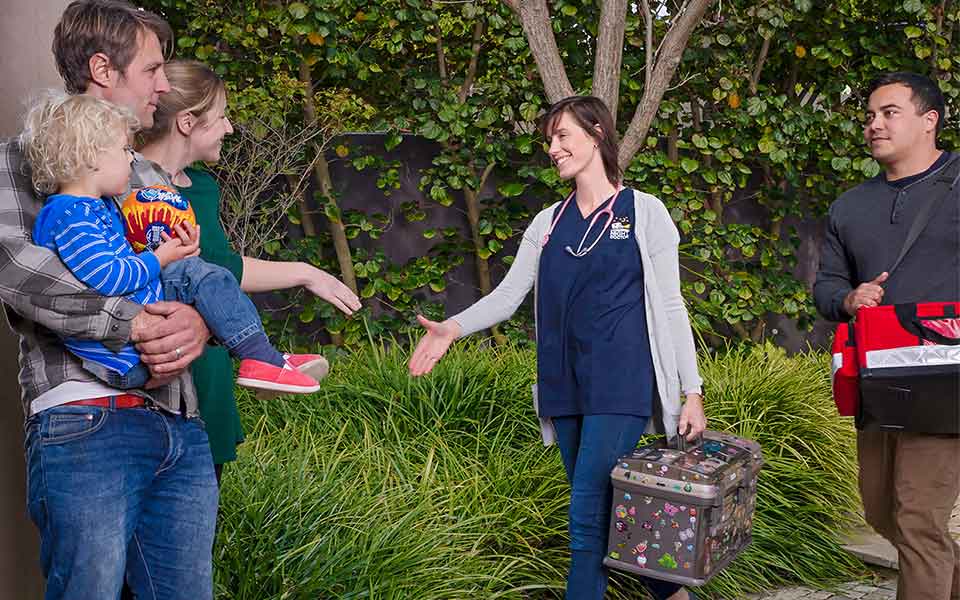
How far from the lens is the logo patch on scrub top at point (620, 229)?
11.0 feet

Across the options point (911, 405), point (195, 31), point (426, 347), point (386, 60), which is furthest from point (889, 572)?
point (195, 31)

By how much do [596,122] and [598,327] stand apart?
71cm

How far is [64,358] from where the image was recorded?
2.04 metres

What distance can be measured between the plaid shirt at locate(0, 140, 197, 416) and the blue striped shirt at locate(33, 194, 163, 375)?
0.08 feet

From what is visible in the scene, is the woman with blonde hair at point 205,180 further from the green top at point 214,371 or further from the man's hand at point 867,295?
the man's hand at point 867,295

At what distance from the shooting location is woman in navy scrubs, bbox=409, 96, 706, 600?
3.29 meters

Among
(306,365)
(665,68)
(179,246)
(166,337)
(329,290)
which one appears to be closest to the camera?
(166,337)

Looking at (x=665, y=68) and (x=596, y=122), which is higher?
(x=665, y=68)

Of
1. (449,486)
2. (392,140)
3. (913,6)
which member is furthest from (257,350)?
(913,6)

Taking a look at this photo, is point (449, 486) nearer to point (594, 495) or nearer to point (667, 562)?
point (594, 495)

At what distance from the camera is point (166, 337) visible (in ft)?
6.78

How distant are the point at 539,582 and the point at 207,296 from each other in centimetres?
221

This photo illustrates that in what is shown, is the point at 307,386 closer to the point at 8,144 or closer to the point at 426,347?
the point at 8,144

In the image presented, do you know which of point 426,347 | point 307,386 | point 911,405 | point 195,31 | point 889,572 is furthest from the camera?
point 195,31
